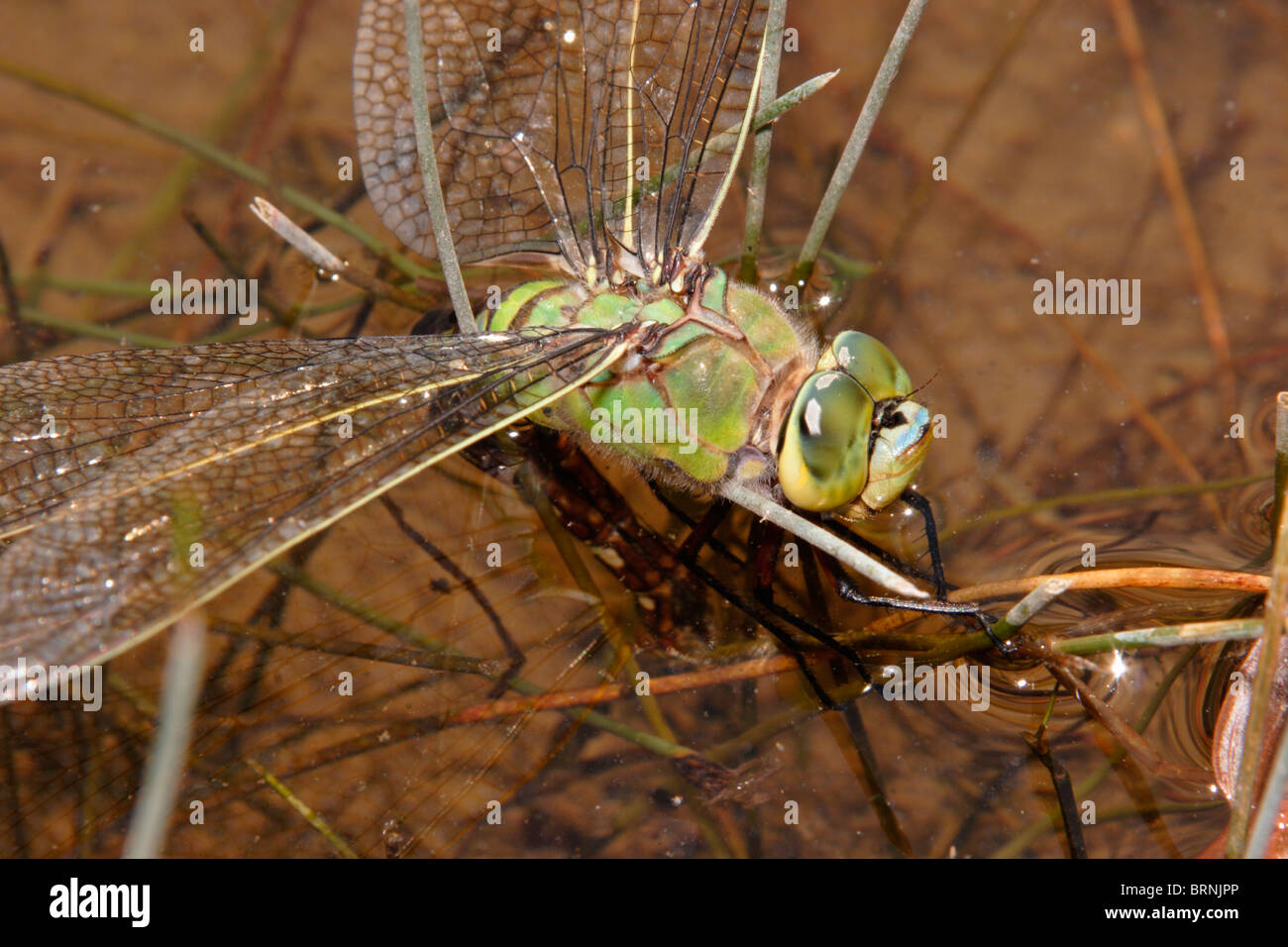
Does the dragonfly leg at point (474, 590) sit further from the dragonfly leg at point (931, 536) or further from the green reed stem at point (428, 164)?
the dragonfly leg at point (931, 536)

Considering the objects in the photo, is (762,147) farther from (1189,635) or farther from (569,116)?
(1189,635)

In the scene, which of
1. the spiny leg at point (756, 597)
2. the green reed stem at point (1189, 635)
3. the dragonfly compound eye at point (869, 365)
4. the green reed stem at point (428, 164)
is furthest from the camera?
the spiny leg at point (756, 597)

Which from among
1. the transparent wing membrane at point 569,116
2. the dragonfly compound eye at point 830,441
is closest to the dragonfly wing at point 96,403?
the transparent wing membrane at point 569,116

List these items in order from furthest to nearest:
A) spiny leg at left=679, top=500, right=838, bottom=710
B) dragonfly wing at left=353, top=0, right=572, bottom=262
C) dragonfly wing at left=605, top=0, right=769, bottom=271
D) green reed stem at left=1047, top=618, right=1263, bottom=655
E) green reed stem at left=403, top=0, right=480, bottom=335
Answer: dragonfly wing at left=353, top=0, right=572, bottom=262 < dragonfly wing at left=605, top=0, right=769, bottom=271 < spiny leg at left=679, top=500, right=838, bottom=710 < green reed stem at left=403, top=0, right=480, bottom=335 < green reed stem at left=1047, top=618, right=1263, bottom=655

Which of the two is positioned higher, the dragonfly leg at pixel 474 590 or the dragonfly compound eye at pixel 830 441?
the dragonfly compound eye at pixel 830 441

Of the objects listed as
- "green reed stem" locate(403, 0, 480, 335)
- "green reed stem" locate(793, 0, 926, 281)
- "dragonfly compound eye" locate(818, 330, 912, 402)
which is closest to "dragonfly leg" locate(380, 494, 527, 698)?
"green reed stem" locate(403, 0, 480, 335)

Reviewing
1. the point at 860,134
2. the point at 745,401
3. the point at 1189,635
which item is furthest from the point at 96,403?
the point at 1189,635

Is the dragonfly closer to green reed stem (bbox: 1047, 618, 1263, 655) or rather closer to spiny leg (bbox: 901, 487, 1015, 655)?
spiny leg (bbox: 901, 487, 1015, 655)
